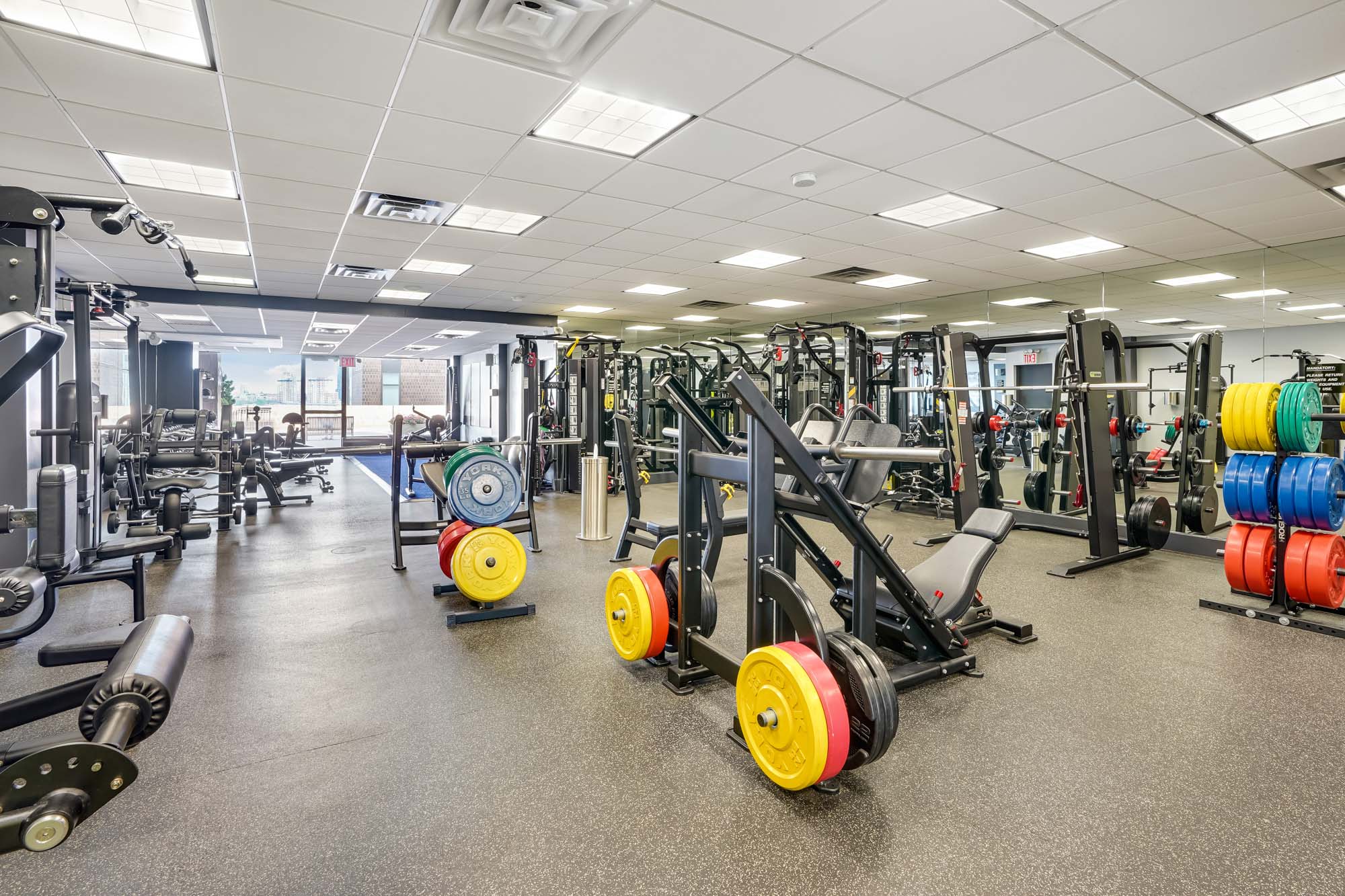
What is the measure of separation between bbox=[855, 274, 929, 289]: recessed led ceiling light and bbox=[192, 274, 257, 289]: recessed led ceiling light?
7.32 metres

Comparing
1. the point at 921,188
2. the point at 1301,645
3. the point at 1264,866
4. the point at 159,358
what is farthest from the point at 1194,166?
the point at 159,358

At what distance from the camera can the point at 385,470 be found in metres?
11.9

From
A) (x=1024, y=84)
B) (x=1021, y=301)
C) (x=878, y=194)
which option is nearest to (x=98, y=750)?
(x=1024, y=84)

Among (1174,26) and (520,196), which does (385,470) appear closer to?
(520,196)

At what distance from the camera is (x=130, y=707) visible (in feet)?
4.27

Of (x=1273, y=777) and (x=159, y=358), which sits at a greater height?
(x=159, y=358)

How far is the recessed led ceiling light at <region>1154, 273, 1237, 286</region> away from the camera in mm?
6551

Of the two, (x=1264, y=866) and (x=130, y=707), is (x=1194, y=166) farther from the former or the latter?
(x=130, y=707)

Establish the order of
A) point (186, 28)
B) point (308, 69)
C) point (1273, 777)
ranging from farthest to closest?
point (308, 69)
point (186, 28)
point (1273, 777)

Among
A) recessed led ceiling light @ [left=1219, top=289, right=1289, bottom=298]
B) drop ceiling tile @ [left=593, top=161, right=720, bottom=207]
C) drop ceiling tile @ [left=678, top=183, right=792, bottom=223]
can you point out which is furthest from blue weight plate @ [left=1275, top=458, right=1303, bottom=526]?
drop ceiling tile @ [left=593, top=161, right=720, bottom=207]

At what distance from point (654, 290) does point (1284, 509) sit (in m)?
6.54

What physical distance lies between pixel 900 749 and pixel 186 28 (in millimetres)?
3934

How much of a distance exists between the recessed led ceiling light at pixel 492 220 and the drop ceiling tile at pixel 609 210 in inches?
14.4

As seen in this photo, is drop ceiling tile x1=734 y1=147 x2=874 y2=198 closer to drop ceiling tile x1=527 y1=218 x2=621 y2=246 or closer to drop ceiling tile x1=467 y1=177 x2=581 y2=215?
drop ceiling tile x1=467 y1=177 x2=581 y2=215
